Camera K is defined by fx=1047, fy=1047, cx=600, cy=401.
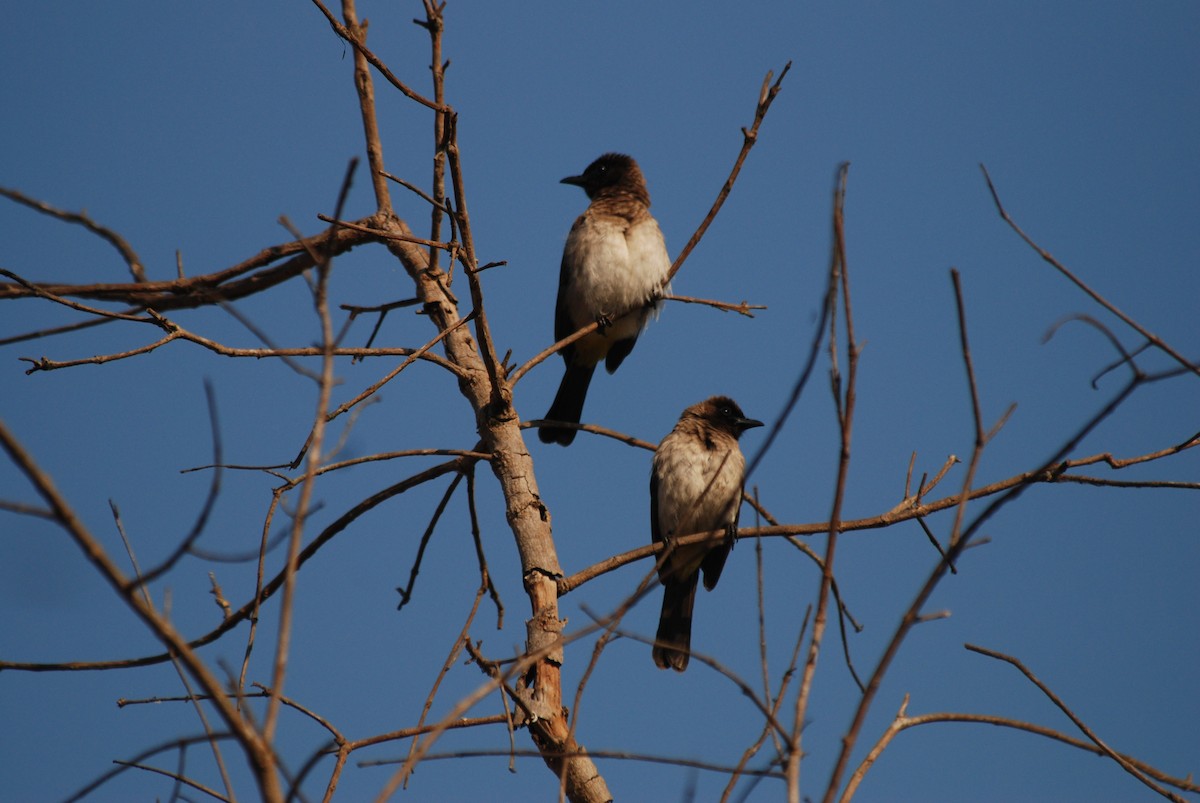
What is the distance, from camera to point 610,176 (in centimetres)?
720

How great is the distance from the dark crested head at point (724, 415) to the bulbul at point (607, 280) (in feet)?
2.15

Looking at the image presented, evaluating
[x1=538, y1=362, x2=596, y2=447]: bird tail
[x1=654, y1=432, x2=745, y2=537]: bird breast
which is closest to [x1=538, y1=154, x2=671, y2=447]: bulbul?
[x1=538, y1=362, x2=596, y2=447]: bird tail

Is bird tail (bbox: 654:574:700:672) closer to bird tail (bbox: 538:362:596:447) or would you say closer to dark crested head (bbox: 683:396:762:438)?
dark crested head (bbox: 683:396:762:438)

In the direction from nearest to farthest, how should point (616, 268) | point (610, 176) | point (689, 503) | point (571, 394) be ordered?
point (689, 503) → point (616, 268) → point (571, 394) → point (610, 176)

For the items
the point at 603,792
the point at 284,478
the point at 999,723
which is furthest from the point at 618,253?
the point at 999,723

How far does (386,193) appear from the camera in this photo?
4652mm

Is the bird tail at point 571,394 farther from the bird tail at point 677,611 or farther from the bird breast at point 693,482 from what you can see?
the bird tail at point 677,611

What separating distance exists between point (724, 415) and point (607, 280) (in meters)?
1.09

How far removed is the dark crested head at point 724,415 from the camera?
6343mm

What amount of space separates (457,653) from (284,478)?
86cm

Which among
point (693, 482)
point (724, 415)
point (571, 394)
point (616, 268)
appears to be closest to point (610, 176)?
point (616, 268)

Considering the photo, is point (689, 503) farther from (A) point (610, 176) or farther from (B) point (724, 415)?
(A) point (610, 176)

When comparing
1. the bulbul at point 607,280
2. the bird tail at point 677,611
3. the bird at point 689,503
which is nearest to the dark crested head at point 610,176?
the bulbul at point 607,280

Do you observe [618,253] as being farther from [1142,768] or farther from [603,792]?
[1142,768]
